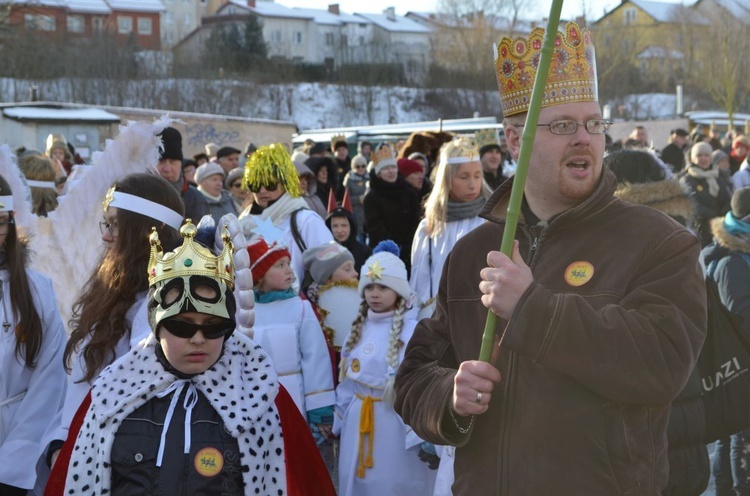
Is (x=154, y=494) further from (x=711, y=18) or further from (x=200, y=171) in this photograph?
(x=711, y=18)

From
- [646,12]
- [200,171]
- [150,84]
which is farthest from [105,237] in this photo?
[646,12]

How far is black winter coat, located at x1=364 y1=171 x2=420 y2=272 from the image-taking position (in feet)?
38.1

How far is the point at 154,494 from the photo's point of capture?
3641mm

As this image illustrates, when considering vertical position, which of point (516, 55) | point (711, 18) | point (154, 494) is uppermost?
point (711, 18)

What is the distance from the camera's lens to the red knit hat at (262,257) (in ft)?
19.5

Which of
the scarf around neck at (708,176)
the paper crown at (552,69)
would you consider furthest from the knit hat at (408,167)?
the paper crown at (552,69)

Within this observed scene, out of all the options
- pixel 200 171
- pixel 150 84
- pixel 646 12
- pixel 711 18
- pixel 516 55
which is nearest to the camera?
pixel 516 55

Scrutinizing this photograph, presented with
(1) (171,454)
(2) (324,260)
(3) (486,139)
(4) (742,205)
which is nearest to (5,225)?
(1) (171,454)

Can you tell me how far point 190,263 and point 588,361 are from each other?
65.1 inches

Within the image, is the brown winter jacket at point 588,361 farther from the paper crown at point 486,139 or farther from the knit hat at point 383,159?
the knit hat at point 383,159

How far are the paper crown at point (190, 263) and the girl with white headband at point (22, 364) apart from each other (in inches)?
45.5

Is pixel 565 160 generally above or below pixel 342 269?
above

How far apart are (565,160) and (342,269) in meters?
4.21

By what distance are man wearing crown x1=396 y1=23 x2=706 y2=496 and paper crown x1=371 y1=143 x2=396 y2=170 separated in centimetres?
869
